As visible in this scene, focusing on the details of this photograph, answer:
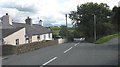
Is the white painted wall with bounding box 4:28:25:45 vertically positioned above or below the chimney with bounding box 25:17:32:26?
below

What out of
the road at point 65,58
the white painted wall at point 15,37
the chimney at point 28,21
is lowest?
the road at point 65,58

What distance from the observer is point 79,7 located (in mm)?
106312

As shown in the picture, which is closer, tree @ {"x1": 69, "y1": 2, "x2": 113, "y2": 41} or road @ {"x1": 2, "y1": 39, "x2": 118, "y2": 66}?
road @ {"x1": 2, "y1": 39, "x2": 118, "y2": 66}

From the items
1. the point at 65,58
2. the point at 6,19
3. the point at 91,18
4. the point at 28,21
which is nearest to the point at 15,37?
the point at 6,19

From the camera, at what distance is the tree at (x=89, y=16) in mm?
98300

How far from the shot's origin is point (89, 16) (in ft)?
332

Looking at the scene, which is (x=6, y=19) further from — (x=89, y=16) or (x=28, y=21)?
(x=89, y=16)

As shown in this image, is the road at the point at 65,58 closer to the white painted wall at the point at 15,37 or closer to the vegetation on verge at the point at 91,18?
the white painted wall at the point at 15,37

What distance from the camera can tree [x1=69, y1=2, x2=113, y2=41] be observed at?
98300 millimetres

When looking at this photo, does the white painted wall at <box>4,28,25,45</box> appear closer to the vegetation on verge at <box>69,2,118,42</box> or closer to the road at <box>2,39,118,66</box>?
the road at <box>2,39,118,66</box>

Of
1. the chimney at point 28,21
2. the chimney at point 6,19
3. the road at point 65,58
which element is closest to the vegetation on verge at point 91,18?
the chimney at point 28,21

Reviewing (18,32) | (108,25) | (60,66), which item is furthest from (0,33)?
(108,25)

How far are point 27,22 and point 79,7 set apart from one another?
35.0 m

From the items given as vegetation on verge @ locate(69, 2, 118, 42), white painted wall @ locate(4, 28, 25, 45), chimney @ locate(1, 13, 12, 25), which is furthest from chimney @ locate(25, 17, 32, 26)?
vegetation on verge @ locate(69, 2, 118, 42)
